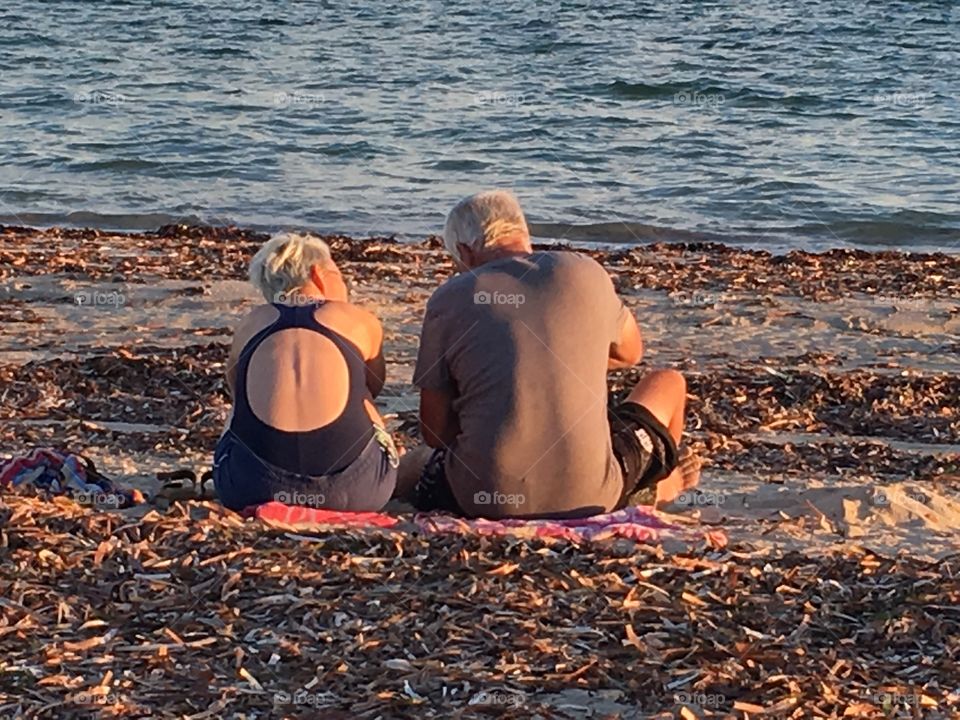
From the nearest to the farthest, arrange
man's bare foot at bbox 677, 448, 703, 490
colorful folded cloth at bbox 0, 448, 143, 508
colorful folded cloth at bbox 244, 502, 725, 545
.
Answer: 1. colorful folded cloth at bbox 244, 502, 725, 545
2. colorful folded cloth at bbox 0, 448, 143, 508
3. man's bare foot at bbox 677, 448, 703, 490

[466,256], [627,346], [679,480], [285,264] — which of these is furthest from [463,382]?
Result: [679,480]

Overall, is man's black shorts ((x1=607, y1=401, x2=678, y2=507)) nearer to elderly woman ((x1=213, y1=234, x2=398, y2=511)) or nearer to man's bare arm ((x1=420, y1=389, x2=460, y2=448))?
man's bare arm ((x1=420, y1=389, x2=460, y2=448))

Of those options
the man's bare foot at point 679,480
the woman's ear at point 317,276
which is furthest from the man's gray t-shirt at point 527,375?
the man's bare foot at point 679,480

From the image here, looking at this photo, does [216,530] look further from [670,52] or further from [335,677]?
[670,52]

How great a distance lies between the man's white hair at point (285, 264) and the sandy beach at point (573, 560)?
2.58ft

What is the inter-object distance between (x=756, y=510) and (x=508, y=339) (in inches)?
54.0

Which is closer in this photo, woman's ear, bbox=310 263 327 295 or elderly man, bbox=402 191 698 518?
elderly man, bbox=402 191 698 518

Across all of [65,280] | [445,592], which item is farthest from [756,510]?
[65,280]

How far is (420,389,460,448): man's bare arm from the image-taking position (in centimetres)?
484

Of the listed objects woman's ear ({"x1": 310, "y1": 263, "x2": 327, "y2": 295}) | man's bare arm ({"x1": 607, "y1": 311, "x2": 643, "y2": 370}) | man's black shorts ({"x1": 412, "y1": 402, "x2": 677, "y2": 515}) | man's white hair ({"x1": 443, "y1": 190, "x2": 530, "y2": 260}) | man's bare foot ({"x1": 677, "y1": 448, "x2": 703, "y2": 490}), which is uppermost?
man's white hair ({"x1": 443, "y1": 190, "x2": 530, "y2": 260})

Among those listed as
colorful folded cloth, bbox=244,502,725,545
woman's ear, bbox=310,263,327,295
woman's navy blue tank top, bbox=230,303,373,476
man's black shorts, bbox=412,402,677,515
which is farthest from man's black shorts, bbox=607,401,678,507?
woman's ear, bbox=310,263,327,295

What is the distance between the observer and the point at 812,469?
6.07 m

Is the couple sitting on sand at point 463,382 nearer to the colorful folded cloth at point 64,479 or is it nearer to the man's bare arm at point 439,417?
the man's bare arm at point 439,417

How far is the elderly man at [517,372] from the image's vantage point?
4.60m
